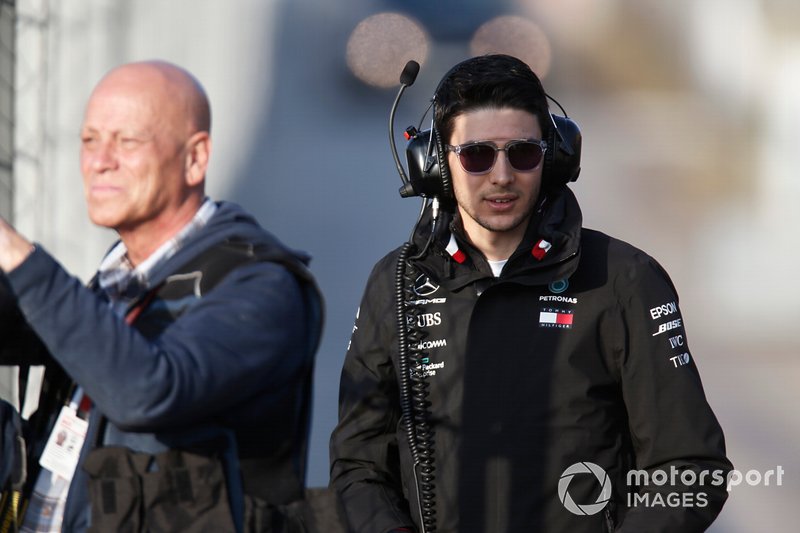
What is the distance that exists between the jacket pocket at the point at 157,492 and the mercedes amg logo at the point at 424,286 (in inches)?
39.8

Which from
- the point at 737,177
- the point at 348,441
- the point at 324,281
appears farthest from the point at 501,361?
the point at 737,177

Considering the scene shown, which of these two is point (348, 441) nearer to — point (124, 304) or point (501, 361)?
point (501, 361)

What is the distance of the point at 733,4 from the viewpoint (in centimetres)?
384

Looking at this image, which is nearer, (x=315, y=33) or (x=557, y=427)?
(x=557, y=427)

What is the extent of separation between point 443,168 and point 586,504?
0.80 m

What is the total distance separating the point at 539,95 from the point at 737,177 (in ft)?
4.41

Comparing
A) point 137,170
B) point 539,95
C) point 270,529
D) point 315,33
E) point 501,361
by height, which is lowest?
point 270,529

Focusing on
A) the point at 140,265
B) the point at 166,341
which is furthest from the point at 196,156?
the point at 166,341

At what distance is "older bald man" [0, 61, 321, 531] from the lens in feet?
5.24

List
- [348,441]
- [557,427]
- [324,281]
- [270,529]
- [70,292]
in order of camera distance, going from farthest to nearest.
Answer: [324,281]
[348,441]
[557,427]
[270,529]
[70,292]

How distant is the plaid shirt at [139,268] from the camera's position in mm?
1860

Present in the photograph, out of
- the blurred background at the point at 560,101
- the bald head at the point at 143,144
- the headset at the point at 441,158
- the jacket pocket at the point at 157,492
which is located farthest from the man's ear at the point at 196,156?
the blurred background at the point at 560,101

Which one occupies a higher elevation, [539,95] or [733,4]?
[733,4]
